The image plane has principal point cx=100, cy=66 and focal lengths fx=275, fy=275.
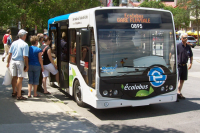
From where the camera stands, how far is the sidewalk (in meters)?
5.28

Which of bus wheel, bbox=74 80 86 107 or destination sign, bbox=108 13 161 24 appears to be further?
bus wheel, bbox=74 80 86 107

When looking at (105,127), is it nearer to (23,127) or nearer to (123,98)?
(123,98)

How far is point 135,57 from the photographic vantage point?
6.32 metres

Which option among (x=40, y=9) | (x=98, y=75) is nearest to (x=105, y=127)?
(x=98, y=75)

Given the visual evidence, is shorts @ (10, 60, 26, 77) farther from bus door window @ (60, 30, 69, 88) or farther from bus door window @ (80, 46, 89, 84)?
bus door window @ (80, 46, 89, 84)

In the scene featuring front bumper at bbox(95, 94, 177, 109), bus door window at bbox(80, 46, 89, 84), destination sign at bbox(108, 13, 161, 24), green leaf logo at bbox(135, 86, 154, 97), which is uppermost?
destination sign at bbox(108, 13, 161, 24)

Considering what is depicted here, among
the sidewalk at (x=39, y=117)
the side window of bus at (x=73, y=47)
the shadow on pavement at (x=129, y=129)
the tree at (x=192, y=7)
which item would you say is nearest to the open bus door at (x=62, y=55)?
the side window of bus at (x=73, y=47)

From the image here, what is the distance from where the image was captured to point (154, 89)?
6.52 metres

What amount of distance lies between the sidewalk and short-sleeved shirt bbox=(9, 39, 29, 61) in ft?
3.92

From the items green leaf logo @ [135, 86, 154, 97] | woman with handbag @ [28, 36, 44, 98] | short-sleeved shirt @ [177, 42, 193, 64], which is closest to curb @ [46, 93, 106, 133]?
woman with handbag @ [28, 36, 44, 98]

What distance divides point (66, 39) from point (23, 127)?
3.47 meters

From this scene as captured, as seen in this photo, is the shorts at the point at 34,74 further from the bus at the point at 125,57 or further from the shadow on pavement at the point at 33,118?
the bus at the point at 125,57

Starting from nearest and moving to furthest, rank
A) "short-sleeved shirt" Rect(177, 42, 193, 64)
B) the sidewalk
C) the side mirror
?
1. the sidewalk
2. the side mirror
3. "short-sleeved shirt" Rect(177, 42, 193, 64)

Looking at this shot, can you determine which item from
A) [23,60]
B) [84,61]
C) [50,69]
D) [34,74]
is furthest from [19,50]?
[84,61]
